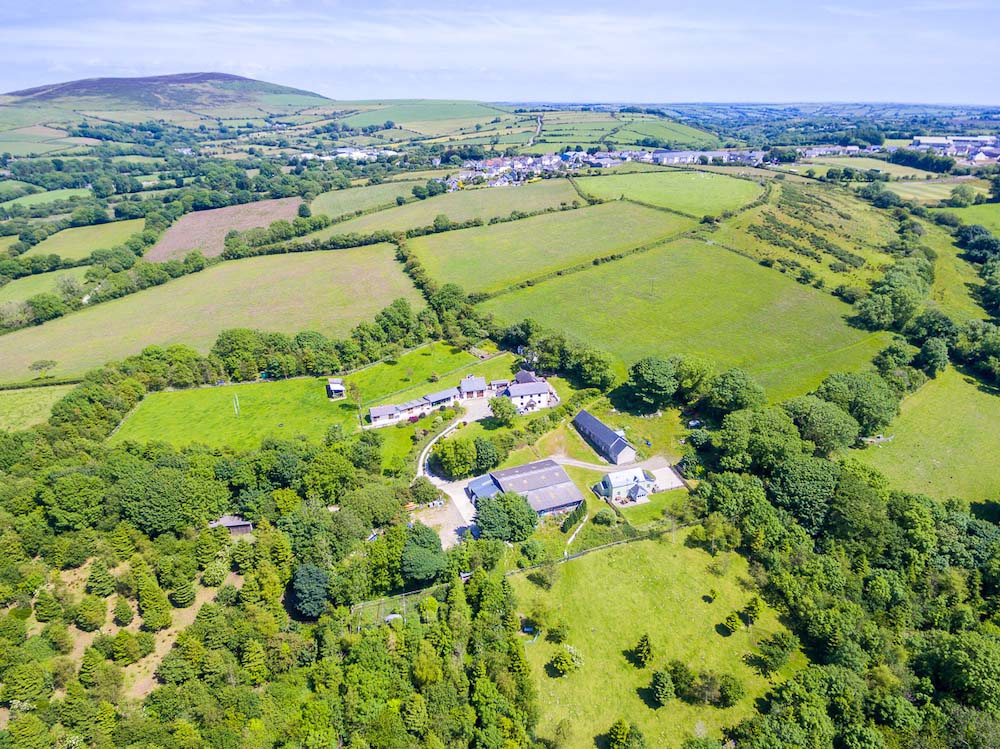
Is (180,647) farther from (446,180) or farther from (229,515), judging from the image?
(446,180)

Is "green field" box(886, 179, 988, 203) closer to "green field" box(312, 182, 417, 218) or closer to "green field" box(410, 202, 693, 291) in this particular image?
"green field" box(410, 202, 693, 291)

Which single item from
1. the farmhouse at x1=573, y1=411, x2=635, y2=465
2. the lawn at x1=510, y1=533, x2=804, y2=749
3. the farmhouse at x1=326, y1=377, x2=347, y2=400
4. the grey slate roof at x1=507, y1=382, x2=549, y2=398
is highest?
the grey slate roof at x1=507, y1=382, x2=549, y2=398

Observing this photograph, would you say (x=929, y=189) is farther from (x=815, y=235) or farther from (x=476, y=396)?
(x=476, y=396)

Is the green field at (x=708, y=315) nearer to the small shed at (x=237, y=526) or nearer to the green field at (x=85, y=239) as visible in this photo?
the small shed at (x=237, y=526)

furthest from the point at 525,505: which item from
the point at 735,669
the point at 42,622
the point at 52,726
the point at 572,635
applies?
the point at 42,622

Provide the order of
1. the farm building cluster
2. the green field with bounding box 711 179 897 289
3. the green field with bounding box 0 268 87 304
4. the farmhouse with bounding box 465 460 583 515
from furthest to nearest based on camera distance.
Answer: the green field with bounding box 711 179 897 289 → the green field with bounding box 0 268 87 304 → the farm building cluster → the farmhouse with bounding box 465 460 583 515

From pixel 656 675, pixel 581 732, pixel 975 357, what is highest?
pixel 975 357

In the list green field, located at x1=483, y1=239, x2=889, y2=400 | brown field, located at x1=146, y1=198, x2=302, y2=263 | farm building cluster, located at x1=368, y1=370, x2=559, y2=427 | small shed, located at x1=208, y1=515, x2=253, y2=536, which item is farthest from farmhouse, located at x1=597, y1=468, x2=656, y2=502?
brown field, located at x1=146, y1=198, x2=302, y2=263
